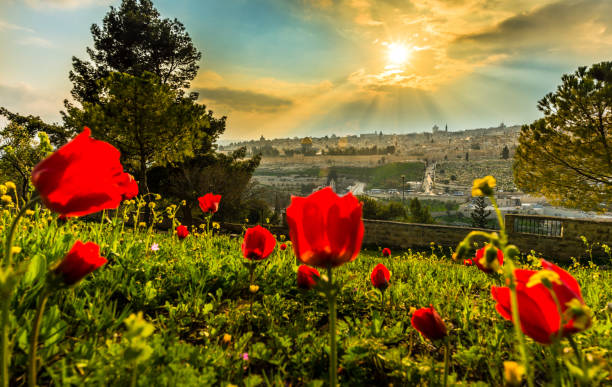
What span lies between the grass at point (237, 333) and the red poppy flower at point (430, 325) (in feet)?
0.46

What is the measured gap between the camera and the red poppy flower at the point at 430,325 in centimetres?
113

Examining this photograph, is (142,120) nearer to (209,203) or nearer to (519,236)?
(209,203)

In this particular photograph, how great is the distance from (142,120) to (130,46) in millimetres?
8783

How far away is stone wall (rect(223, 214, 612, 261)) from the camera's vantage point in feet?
43.8

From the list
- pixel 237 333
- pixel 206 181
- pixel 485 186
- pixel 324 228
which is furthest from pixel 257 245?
pixel 206 181

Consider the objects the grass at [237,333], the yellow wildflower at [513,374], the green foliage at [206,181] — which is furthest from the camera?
the green foliage at [206,181]

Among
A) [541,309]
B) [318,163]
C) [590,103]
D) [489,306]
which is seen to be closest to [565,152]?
[590,103]

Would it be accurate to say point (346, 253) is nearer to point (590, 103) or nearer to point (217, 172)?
point (590, 103)

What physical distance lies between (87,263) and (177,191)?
904 inches

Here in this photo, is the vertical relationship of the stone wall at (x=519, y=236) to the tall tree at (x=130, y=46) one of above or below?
below

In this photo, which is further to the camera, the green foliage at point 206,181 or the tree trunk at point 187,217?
the green foliage at point 206,181

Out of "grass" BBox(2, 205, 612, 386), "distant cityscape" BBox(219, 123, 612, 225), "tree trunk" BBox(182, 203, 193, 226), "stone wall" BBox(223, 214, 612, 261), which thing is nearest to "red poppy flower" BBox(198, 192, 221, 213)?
"grass" BBox(2, 205, 612, 386)

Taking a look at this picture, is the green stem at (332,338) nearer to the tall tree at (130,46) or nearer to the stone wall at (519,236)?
the stone wall at (519,236)

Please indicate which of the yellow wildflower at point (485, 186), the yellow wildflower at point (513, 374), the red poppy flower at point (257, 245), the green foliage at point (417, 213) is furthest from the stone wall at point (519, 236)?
the green foliage at point (417, 213)
